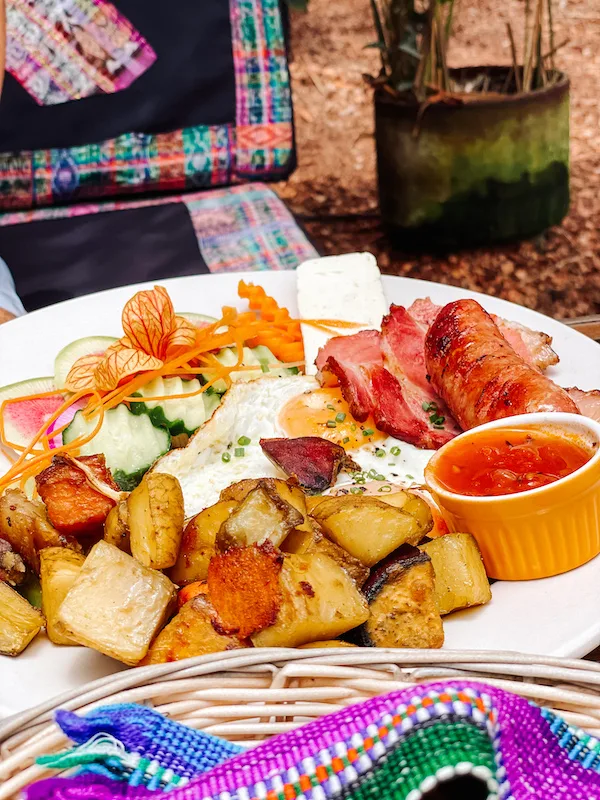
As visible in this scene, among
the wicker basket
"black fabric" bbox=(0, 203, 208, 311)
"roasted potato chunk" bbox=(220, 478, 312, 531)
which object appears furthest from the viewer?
"black fabric" bbox=(0, 203, 208, 311)

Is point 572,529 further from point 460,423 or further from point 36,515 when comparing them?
point 36,515

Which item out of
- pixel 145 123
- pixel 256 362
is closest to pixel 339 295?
pixel 256 362

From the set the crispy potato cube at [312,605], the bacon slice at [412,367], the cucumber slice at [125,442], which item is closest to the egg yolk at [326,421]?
the bacon slice at [412,367]

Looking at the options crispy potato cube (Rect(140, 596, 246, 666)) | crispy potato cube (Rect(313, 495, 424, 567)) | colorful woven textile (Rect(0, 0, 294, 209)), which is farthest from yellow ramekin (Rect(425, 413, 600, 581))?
colorful woven textile (Rect(0, 0, 294, 209))

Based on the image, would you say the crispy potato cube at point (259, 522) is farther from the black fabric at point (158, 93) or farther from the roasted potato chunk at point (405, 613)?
the black fabric at point (158, 93)

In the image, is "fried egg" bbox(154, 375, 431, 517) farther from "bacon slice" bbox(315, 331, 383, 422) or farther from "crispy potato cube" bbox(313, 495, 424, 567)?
"crispy potato cube" bbox(313, 495, 424, 567)

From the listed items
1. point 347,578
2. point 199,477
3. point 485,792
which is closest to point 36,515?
point 199,477

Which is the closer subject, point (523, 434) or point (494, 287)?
point (523, 434)
